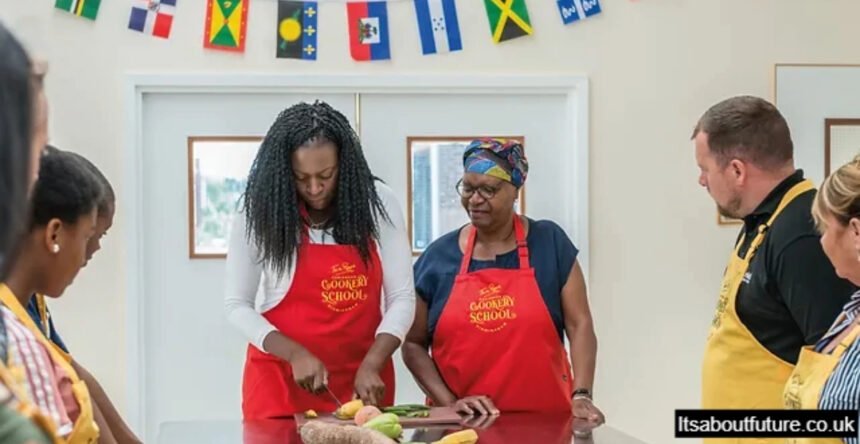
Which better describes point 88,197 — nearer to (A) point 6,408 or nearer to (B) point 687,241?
(A) point 6,408

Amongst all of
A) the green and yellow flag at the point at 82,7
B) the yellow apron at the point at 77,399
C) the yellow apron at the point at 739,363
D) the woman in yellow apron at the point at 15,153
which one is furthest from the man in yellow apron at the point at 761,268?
the green and yellow flag at the point at 82,7

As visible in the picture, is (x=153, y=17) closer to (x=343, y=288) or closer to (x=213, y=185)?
(x=213, y=185)

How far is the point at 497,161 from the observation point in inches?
93.0

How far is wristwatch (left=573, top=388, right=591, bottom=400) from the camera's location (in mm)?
2240

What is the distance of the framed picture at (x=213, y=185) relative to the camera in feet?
10.7

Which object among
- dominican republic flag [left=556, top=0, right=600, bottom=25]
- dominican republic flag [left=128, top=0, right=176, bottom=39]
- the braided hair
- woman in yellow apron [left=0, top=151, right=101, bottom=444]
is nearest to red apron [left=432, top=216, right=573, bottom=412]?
the braided hair

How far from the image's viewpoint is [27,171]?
2.16ft

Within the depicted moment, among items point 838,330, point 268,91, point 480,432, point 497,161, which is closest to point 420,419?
point 480,432

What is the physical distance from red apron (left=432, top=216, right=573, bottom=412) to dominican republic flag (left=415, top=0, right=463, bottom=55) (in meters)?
1.12

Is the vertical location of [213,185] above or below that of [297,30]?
below

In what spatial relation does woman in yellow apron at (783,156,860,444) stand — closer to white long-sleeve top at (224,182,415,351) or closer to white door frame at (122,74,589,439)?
white long-sleeve top at (224,182,415,351)

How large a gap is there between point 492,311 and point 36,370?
4.51ft

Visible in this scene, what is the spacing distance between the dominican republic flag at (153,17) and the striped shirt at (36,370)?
220cm

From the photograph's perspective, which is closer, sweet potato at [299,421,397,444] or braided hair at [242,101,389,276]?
sweet potato at [299,421,397,444]
